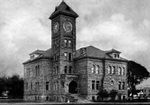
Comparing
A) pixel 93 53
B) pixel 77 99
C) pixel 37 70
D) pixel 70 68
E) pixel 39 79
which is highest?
pixel 93 53

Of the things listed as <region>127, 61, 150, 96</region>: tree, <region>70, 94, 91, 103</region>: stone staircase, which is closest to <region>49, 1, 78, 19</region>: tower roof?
<region>70, 94, 91, 103</region>: stone staircase

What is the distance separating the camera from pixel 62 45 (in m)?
56.8

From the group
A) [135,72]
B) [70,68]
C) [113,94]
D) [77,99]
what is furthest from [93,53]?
[135,72]

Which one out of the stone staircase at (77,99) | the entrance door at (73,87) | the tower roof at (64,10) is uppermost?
the tower roof at (64,10)

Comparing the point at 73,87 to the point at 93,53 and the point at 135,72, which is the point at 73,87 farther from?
the point at 135,72

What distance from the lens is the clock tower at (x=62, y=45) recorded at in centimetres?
5612

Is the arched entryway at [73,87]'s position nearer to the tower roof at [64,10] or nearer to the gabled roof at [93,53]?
the gabled roof at [93,53]

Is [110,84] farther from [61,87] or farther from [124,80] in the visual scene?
[61,87]

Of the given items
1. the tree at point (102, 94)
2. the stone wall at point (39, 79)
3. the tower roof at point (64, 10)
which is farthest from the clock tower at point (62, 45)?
the tree at point (102, 94)

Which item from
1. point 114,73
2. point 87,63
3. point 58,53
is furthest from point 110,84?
point 58,53

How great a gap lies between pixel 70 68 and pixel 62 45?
5.42 metres

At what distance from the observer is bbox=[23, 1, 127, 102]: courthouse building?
54997 millimetres

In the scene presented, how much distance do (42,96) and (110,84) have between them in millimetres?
15183

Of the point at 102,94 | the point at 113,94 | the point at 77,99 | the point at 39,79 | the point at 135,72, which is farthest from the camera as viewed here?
the point at 135,72
